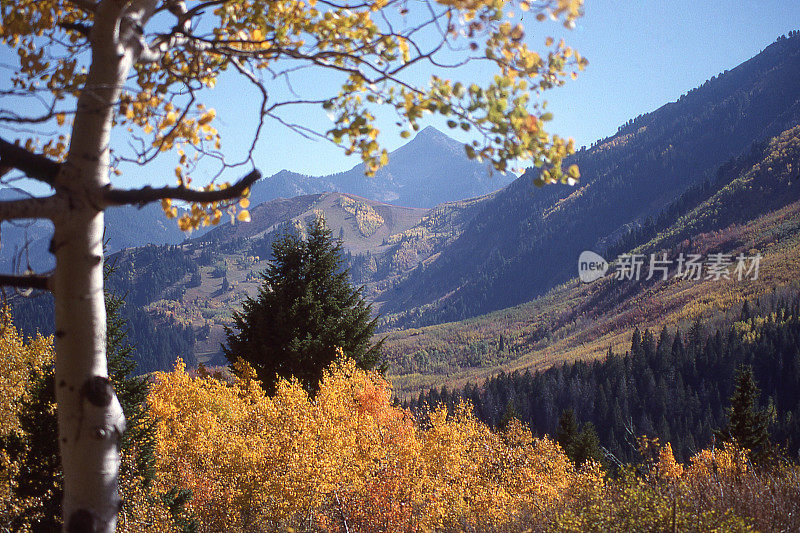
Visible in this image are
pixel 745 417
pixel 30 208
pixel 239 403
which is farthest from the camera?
pixel 745 417

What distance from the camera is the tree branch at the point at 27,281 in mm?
3172

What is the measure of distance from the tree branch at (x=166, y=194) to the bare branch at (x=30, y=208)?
273 mm

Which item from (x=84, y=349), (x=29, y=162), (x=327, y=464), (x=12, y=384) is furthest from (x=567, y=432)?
(x=29, y=162)

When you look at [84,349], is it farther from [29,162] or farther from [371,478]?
[371,478]

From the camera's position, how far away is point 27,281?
10.7 ft

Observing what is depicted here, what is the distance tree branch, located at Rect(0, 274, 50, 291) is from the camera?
3.17m

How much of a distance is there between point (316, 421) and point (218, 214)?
12.1 meters

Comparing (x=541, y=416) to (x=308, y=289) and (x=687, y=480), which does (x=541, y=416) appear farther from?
(x=687, y=480)

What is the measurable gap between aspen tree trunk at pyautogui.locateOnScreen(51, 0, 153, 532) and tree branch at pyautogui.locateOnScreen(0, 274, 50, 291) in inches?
10.5

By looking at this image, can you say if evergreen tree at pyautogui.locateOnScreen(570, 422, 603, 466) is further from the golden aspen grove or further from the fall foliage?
the fall foliage

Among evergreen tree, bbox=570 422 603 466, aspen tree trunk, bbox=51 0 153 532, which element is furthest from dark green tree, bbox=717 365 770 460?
aspen tree trunk, bbox=51 0 153 532

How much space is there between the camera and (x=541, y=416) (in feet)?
420

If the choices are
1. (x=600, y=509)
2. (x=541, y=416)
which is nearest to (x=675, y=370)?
(x=541, y=416)

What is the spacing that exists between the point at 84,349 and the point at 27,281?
741mm
